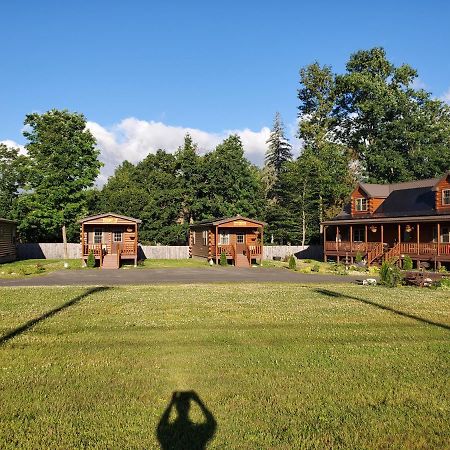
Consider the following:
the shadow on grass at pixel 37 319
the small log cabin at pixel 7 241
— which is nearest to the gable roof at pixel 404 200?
the shadow on grass at pixel 37 319

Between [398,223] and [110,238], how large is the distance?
23.2 meters

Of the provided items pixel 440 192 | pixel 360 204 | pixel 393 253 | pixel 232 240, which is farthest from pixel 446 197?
pixel 232 240

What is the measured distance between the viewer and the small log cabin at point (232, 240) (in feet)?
133

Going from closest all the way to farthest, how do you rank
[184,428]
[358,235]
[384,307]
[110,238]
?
[184,428] < [384,307] < [110,238] < [358,235]

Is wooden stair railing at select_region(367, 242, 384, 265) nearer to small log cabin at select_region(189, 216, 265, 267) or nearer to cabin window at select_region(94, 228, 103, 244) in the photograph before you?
small log cabin at select_region(189, 216, 265, 267)

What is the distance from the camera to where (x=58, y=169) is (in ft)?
153

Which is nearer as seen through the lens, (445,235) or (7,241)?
(445,235)

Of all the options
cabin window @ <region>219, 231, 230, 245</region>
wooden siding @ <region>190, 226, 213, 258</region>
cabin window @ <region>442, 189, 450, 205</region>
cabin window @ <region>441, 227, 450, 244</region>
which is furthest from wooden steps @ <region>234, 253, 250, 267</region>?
cabin window @ <region>442, 189, 450, 205</region>

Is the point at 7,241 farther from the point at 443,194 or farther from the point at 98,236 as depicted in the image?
the point at 443,194

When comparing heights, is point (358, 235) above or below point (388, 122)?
below

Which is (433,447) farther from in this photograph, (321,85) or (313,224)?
(321,85)

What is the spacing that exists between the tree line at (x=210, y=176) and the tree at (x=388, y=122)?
0.13m

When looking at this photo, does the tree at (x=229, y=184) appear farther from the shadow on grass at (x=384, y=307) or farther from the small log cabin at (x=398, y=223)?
the shadow on grass at (x=384, y=307)

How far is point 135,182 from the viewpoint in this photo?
2195 inches
